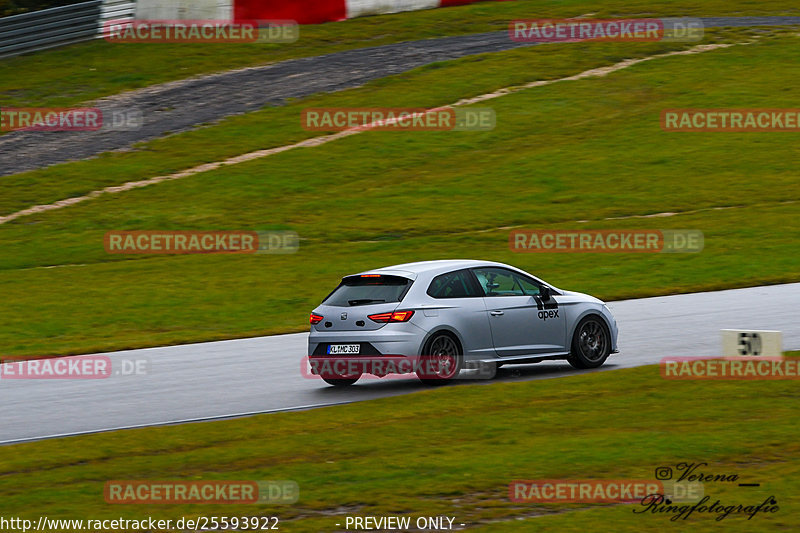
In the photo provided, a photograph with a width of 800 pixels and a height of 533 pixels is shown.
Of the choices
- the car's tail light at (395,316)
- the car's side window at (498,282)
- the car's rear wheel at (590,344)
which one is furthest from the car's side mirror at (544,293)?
the car's tail light at (395,316)

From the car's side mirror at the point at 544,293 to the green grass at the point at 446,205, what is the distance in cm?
553

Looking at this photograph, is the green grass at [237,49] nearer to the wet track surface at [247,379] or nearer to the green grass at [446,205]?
the green grass at [446,205]

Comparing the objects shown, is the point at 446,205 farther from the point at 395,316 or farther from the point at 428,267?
the point at 395,316

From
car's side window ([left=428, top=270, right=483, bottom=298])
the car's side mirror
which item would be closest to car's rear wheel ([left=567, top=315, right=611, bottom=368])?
the car's side mirror

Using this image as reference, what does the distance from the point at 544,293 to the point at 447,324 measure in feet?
5.07

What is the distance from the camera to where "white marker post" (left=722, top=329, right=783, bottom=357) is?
44.1 ft

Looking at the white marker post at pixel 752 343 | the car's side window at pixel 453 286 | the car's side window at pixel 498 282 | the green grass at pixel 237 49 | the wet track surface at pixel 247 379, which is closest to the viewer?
the wet track surface at pixel 247 379

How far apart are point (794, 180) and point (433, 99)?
10.2m

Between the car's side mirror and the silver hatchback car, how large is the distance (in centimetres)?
1

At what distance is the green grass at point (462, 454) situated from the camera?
829cm

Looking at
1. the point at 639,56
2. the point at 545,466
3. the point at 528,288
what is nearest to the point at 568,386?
the point at 528,288

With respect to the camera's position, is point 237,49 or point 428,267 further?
point 237,49

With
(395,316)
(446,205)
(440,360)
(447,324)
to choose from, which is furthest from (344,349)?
(446,205)

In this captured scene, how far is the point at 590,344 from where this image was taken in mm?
14742
